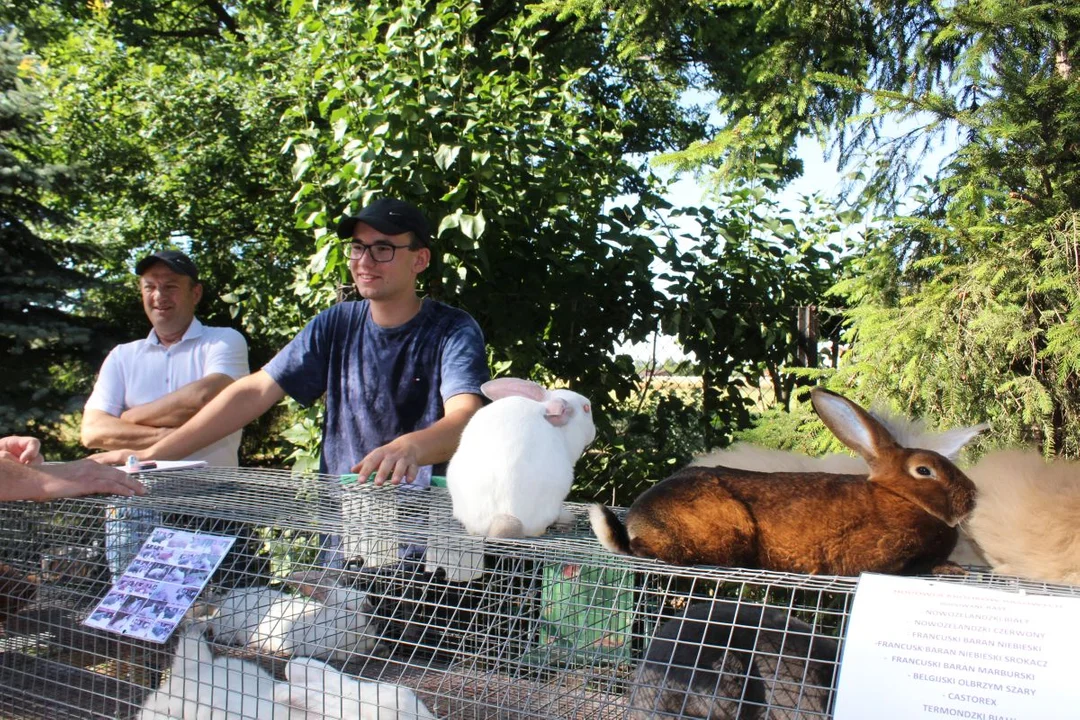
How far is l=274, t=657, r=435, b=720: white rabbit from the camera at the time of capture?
1451mm

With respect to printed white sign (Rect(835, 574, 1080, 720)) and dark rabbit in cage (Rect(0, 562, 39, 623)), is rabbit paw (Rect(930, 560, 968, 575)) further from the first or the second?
dark rabbit in cage (Rect(0, 562, 39, 623))

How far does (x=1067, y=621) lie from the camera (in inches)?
37.3

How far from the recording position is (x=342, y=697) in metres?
1.44

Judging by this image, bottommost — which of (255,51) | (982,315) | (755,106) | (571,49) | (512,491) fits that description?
(512,491)

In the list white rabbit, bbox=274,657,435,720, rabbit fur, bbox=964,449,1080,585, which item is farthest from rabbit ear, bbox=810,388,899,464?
white rabbit, bbox=274,657,435,720

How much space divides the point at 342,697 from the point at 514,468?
Result: 1.59 ft

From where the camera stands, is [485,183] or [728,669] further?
[485,183]

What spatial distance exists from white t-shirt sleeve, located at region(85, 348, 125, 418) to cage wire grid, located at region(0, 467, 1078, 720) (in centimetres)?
124

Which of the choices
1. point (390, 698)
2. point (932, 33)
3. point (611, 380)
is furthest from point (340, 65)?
point (390, 698)

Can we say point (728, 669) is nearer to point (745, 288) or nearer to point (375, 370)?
point (375, 370)

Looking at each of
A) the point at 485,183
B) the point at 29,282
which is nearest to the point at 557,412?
the point at 485,183

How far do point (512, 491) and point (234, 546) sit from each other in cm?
57

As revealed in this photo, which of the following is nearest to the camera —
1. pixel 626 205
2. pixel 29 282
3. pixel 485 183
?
pixel 485 183

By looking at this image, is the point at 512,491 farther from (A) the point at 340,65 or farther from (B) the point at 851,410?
(A) the point at 340,65
